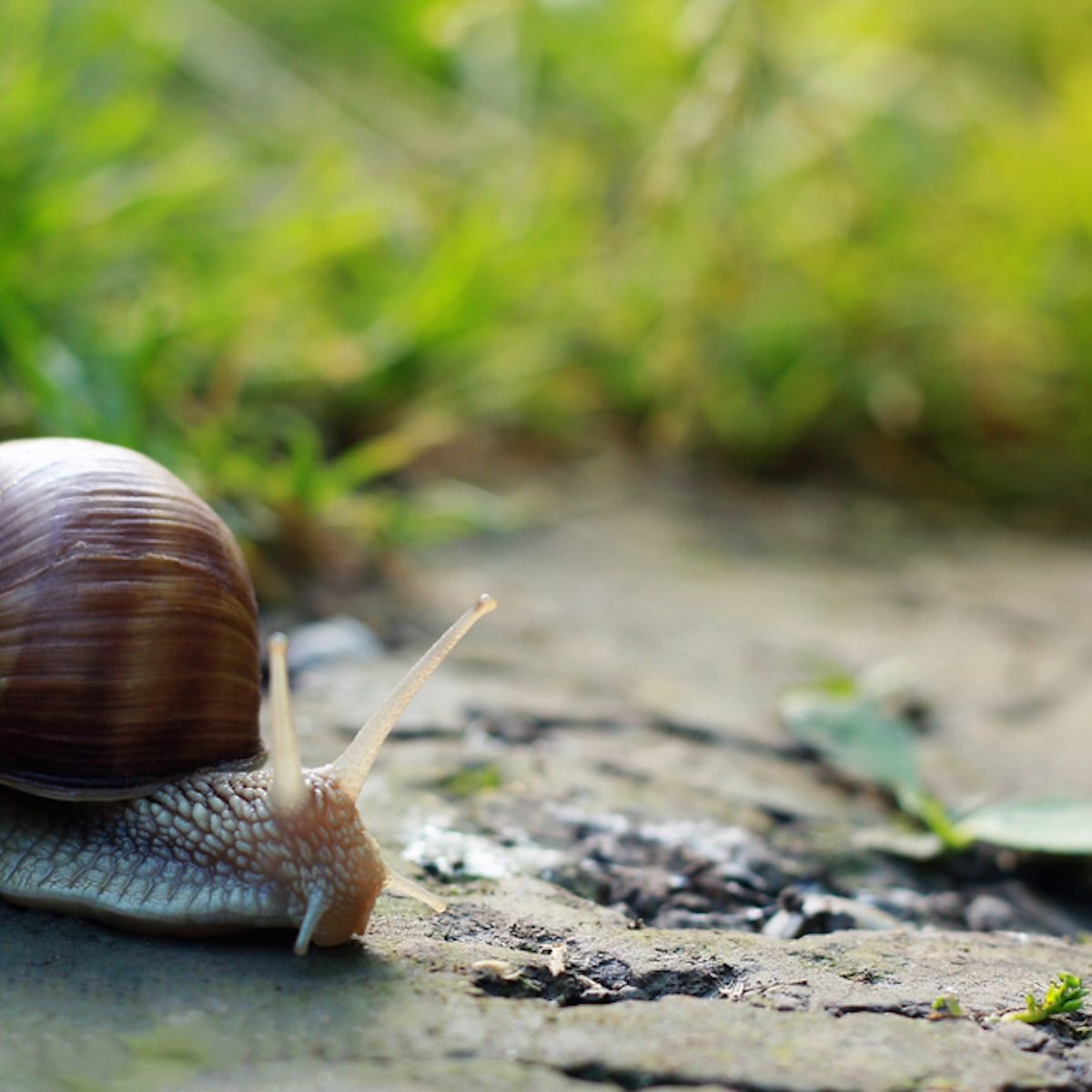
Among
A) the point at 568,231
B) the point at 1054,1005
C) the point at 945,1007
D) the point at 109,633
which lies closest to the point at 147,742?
the point at 109,633

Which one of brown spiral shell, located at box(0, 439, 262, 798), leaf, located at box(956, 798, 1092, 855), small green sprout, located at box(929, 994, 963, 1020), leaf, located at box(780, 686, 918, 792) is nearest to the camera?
small green sprout, located at box(929, 994, 963, 1020)

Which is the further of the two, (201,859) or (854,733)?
(854,733)

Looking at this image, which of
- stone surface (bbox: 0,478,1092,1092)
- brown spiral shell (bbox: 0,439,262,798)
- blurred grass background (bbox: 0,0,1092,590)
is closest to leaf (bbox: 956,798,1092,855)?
stone surface (bbox: 0,478,1092,1092)

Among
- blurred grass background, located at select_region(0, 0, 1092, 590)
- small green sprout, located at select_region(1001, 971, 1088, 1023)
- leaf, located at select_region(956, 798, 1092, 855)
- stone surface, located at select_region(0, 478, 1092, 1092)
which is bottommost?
stone surface, located at select_region(0, 478, 1092, 1092)

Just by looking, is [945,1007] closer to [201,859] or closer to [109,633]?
[201,859]

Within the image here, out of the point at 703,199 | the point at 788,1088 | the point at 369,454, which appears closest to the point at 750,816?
the point at 788,1088

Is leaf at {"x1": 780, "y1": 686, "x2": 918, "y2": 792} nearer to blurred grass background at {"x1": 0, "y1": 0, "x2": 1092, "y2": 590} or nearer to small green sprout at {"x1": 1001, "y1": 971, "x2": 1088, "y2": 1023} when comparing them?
small green sprout at {"x1": 1001, "y1": 971, "x2": 1088, "y2": 1023}

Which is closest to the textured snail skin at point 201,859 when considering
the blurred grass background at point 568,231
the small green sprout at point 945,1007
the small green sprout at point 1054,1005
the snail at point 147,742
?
the snail at point 147,742
